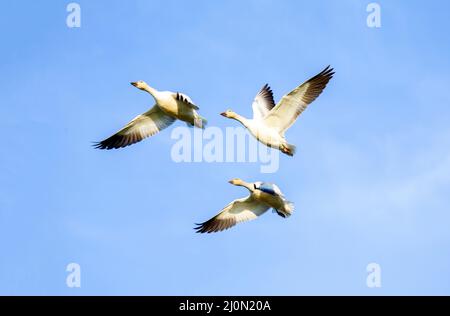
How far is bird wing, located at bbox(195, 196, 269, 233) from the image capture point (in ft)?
80.1

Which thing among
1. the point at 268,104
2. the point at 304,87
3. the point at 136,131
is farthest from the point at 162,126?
the point at 304,87

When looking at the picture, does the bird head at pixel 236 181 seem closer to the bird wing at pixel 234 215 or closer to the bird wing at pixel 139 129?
the bird wing at pixel 234 215

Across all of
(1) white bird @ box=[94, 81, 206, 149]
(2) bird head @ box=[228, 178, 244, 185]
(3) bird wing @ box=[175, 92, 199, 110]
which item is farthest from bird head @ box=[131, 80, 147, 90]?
(2) bird head @ box=[228, 178, 244, 185]

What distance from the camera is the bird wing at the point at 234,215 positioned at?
24.4m

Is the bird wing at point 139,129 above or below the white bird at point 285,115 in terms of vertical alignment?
above

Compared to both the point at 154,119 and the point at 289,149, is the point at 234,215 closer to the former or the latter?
the point at 289,149

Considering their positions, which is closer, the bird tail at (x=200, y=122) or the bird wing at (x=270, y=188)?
the bird wing at (x=270, y=188)

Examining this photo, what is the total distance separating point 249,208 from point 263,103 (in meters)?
3.42

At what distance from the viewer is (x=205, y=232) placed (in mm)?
24719

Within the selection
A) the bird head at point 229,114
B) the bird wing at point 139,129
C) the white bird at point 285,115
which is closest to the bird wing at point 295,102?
the white bird at point 285,115

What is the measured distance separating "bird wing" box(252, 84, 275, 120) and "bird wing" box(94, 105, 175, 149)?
2144mm
